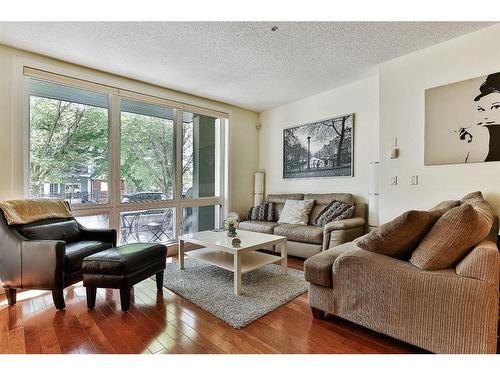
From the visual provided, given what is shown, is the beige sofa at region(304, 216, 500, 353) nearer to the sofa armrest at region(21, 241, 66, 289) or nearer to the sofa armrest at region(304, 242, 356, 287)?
the sofa armrest at region(304, 242, 356, 287)

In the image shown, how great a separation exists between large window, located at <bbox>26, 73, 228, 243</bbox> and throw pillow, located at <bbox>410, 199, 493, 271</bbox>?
3428mm

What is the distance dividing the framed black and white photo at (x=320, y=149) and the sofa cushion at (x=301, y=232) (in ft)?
3.59

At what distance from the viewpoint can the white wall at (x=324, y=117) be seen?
3695 mm

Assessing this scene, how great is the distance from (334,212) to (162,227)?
2628 millimetres

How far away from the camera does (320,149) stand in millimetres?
4289

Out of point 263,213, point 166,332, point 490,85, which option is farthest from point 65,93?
point 490,85

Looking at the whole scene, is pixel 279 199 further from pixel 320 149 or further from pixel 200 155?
pixel 200 155

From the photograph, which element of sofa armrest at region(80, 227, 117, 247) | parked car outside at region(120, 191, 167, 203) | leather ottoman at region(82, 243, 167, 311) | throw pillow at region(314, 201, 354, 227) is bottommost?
leather ottoman at region(82, 243, 167, 311)

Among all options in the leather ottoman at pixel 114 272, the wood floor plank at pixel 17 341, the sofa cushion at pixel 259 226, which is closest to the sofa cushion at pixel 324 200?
the sofa cushion at pixel 259 226

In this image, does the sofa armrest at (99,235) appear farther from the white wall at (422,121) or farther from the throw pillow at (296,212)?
the white wall at (422,121)

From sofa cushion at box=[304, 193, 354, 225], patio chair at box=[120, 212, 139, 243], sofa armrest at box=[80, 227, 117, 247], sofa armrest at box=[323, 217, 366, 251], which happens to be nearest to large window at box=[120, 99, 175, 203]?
patio chair at box=[120, 212, 139, 243]

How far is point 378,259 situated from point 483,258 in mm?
531

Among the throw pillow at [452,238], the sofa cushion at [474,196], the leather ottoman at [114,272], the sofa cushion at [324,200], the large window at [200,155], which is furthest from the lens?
the large window at [200,155]

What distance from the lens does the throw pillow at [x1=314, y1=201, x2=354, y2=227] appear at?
357 centimetres
